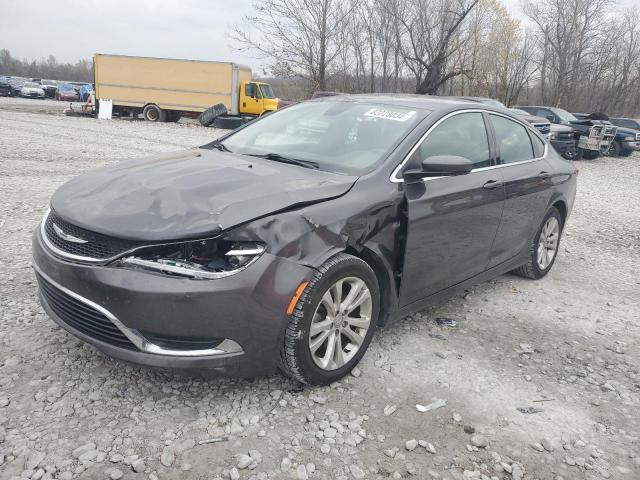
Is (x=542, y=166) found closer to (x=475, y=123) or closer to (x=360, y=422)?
(x=475, y=123)

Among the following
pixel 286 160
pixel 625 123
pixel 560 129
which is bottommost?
pixel 286 160

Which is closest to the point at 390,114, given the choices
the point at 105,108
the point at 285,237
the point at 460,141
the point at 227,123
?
the point at 460,141

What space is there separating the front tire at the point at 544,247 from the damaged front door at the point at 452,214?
1065mm

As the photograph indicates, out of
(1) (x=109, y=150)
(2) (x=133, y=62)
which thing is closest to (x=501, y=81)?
(2) (x=133, y=62)

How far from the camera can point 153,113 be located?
2483 cm

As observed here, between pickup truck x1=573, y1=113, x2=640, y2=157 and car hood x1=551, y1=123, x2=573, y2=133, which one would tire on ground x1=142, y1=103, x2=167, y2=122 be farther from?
pickup truck x1=573, y1=113, x2=640, y2=157

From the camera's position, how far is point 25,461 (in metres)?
2.20

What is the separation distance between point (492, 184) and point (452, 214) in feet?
2.04

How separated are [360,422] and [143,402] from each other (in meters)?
1.12

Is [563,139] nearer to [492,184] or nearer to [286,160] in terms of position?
[492,184]

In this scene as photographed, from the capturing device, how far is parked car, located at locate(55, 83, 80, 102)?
42.6 meters

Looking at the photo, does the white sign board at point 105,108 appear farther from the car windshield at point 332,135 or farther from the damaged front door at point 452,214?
the damaged front door at point 452,214

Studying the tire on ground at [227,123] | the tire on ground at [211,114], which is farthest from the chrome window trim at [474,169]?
the tire on ground at [227,123]

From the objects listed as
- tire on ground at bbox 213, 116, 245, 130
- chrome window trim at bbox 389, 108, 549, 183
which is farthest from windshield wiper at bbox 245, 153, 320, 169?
tire on ground at bbox 213, 116, 245, 130
